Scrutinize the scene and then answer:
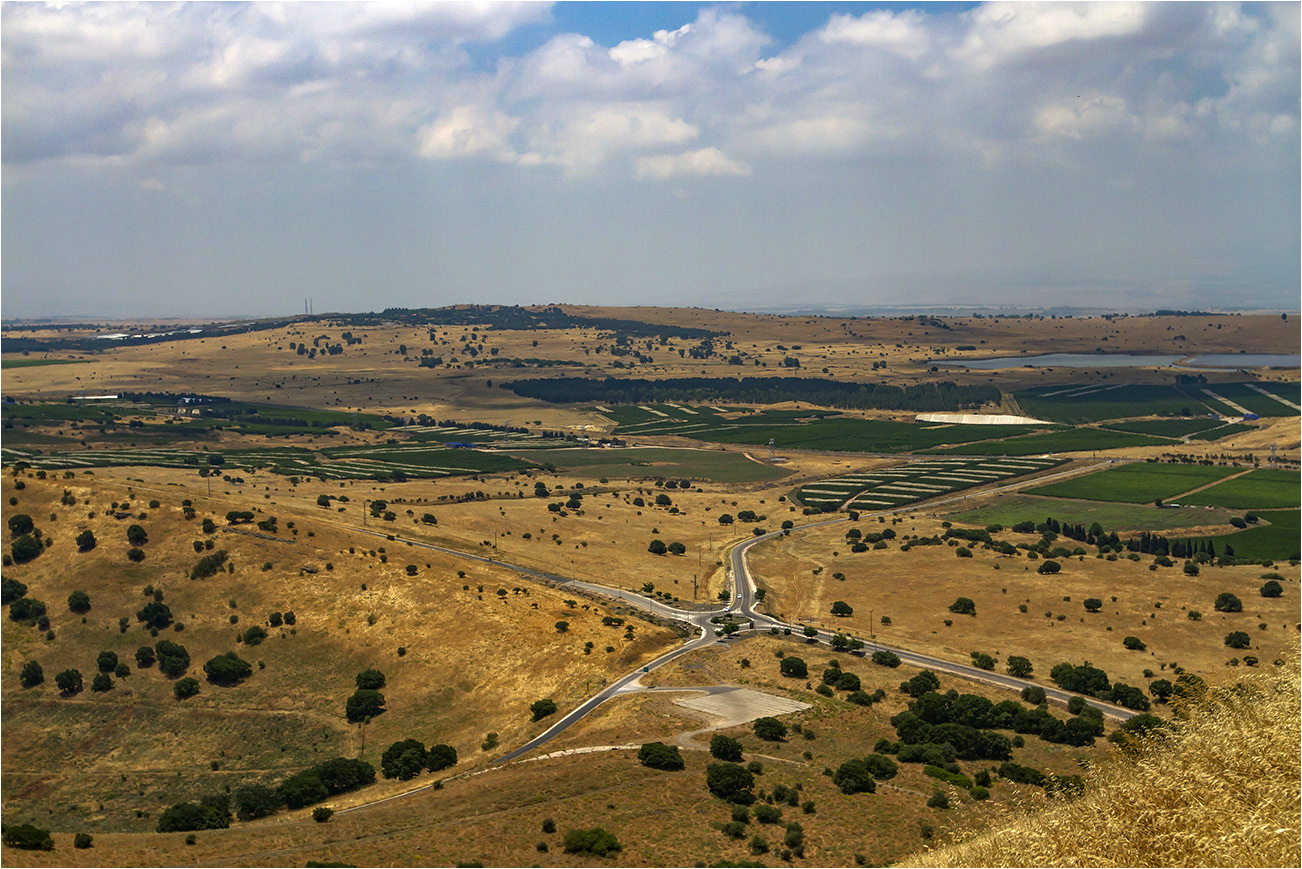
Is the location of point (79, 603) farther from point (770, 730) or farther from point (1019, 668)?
point (1019, 668)

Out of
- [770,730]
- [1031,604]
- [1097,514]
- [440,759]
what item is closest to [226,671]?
[440,759]

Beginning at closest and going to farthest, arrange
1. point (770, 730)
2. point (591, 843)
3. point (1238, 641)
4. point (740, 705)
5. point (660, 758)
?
point (591, 843) < point (660, 758) < point (770, 730) < point (740, 705) < point (1238, 641)

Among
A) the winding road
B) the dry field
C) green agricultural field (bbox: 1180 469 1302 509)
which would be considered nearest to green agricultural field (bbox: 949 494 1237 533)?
green agricultural field (bbox: 1180 469 1302 509)

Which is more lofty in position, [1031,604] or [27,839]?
[27,839]

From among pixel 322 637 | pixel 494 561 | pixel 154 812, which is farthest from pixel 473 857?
pixel 494 561

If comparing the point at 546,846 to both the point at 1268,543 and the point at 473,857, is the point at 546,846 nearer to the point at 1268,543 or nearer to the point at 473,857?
the point at 473,857

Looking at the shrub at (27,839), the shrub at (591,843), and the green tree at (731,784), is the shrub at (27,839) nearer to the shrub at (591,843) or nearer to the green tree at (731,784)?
the shrub at (591,843)
